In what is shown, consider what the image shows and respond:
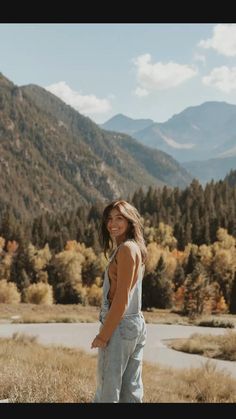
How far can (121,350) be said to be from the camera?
14.9ft

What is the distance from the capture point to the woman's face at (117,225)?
4746 mm

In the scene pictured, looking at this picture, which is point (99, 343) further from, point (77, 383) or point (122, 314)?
point (77, 383)

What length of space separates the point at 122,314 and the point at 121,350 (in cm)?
32

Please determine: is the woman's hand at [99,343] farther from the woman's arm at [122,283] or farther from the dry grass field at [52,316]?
the dry grass field at [52,316]

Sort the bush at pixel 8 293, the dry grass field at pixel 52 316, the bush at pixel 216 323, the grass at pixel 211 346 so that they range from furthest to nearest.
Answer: the bush at pixel 8 293 < the dry grass field at pixel 52 316 < the bush at pixel 216 323 < the grass at pixel 211 346

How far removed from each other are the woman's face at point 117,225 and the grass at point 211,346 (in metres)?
9.23

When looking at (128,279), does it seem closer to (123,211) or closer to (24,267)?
(123,211)

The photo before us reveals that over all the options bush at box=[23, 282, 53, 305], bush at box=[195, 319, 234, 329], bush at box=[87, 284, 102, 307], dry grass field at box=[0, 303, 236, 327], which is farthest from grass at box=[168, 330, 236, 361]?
bush at box=[87, 284, 102, 307]

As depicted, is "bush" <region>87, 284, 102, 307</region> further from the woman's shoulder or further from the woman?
the woman's shoulder

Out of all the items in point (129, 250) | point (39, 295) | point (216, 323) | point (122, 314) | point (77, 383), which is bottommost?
point (39, 295)

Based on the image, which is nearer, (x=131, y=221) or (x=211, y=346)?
(x=131, y=221)

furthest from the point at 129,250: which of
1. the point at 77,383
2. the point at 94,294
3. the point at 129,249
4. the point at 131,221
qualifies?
the point at 94,294

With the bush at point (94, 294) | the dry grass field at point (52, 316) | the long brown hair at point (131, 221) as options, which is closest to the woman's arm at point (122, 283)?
the long brown hair at point (131, 221)
